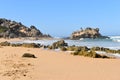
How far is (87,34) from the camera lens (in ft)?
274

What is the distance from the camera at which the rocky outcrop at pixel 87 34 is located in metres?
82.5

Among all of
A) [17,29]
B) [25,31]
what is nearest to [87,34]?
[25,31]

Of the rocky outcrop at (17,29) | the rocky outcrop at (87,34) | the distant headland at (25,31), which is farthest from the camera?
the rocky outcrop at (17,29)

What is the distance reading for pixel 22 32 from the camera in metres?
91.3

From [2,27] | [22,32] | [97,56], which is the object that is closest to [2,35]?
[2,27]

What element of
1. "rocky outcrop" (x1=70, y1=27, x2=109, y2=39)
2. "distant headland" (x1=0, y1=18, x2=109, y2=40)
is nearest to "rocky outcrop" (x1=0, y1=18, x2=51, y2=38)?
"distant headland" (x1=0, y1=18, x2=109, y2=40)

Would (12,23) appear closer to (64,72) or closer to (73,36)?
(73,36)

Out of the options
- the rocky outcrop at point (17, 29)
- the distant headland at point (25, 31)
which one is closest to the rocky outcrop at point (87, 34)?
the distant headland at point (25, 31)

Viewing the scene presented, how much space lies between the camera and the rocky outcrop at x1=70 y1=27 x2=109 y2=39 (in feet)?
271

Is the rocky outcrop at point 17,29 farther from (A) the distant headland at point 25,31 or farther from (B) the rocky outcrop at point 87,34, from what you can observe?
(B) the rocky outcrop at point 87,34

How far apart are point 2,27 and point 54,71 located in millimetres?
75237

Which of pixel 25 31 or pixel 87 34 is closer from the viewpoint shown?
pixel 87 34

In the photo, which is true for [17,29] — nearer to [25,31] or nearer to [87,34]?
[25,31]

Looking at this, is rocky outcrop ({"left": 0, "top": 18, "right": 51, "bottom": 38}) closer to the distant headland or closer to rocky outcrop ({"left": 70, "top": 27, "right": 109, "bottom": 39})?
the distant headland
